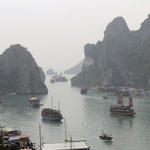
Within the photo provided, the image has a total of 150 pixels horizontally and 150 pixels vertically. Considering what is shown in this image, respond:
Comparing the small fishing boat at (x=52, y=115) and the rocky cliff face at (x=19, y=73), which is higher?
the rocky cliff face at (x=19, y=73)

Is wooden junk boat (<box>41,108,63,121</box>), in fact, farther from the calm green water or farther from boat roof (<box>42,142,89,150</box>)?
boat roof (<box>42,142,89,150</box>)

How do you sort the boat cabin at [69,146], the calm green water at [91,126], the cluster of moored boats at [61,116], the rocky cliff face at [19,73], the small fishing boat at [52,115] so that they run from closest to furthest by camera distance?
the boat cabin at [69,146]
the cluster of moored boats at [61,116]
the calm green water at [91,126]
the small fishing boat at [52,115]
the rocky cliff face at [19,73]

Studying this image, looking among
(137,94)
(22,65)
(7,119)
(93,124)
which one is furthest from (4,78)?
(93,124)

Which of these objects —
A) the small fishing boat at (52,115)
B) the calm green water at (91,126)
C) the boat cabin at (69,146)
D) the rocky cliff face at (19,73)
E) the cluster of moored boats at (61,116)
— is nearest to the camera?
the boat cabin at (69,146)

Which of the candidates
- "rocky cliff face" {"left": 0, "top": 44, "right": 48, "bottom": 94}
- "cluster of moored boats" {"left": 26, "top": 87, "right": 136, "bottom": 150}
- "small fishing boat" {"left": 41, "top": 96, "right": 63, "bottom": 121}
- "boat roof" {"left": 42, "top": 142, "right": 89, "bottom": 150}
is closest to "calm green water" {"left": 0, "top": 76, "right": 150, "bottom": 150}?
"cluster of moored boats" {"left": 26, "top": 87, "right": 136, "bottom": 150}

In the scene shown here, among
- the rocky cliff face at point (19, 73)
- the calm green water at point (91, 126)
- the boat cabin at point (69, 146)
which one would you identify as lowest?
the calm green water at point (91, 126)

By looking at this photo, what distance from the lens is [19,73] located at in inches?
6964

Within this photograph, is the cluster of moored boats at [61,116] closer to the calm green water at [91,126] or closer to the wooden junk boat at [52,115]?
the wooden junk boat at [52,115]

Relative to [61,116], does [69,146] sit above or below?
below

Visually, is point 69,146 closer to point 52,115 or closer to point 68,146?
point 68,146

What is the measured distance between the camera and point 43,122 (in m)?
76.4

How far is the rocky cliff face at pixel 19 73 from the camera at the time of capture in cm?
16550

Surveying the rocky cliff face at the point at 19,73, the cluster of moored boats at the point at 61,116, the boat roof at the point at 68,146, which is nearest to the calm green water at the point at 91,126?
the cluster of moored boats at the point at 61,116

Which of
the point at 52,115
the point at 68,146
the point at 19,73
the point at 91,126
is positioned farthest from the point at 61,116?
the point at 19,73
